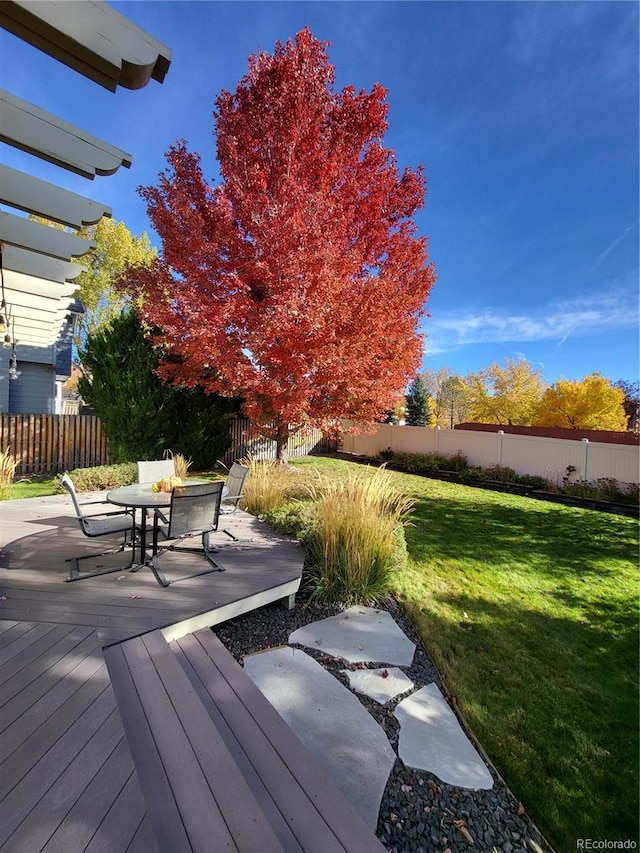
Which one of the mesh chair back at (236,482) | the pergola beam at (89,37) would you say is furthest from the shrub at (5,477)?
the pergola beam at (89,37)

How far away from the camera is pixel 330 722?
2074mm

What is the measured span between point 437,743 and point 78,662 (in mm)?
2059

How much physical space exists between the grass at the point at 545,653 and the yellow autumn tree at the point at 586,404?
1247 cm

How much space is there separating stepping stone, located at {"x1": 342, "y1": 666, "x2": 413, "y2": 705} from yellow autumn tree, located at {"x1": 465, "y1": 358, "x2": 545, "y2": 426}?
1915 cm

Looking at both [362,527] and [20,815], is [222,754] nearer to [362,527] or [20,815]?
[20,815]

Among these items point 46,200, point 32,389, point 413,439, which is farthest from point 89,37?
point 413,439

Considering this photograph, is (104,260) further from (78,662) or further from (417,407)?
(78,662)

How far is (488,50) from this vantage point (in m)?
6.19

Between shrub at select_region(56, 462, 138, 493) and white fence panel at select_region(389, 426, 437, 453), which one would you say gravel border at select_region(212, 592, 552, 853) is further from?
white fence panel at select_region(389, 426, 437, 453)

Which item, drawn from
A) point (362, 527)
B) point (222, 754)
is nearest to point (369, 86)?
point (362, 527)

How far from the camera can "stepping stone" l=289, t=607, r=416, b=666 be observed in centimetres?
271

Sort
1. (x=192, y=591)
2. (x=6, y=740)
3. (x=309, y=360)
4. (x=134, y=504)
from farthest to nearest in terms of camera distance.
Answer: (x=309, y=360) < (x=134, y=504) < (x=192, y=591) < (x=6, y=740)

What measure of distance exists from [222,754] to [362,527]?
89.7 inches

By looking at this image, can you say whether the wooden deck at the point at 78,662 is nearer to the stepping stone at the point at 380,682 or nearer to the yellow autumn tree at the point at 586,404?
the stepping stone at the point at 380,682
